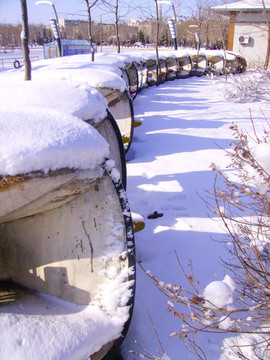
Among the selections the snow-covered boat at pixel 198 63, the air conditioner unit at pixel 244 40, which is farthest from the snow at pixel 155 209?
the air conditioner unit at pixel 244 40

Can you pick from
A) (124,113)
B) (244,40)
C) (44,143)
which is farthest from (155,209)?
(244,40)

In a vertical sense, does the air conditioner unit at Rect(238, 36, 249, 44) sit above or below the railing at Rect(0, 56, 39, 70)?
above

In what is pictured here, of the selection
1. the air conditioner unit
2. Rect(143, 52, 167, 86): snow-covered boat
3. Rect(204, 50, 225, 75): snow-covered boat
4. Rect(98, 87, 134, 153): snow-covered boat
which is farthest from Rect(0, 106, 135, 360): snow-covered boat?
the air conditioner unit

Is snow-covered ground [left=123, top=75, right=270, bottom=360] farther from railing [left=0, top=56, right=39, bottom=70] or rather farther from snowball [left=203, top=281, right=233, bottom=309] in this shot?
railing [left=0, top=56, right=39, bottom=70]

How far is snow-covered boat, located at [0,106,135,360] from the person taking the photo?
1.94m

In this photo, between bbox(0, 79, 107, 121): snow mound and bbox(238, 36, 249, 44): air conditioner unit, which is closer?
bbox(0, 79, 107, 121): snow mound

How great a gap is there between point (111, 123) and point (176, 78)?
1906cm

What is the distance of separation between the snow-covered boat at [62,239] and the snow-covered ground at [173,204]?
598 millimetres

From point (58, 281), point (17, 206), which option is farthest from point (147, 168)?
point (17, 206)

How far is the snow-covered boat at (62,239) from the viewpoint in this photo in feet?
6.38

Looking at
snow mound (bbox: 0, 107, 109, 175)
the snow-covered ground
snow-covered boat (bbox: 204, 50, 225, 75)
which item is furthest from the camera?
snow-covered boat (bbox: 204, 50, 225, 75)

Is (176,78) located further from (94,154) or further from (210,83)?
(94,154)

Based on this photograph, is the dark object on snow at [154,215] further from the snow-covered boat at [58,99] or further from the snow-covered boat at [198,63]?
the snow-covered boat at [198,63]

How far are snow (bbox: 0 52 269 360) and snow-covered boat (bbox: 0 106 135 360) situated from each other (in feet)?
0.04
